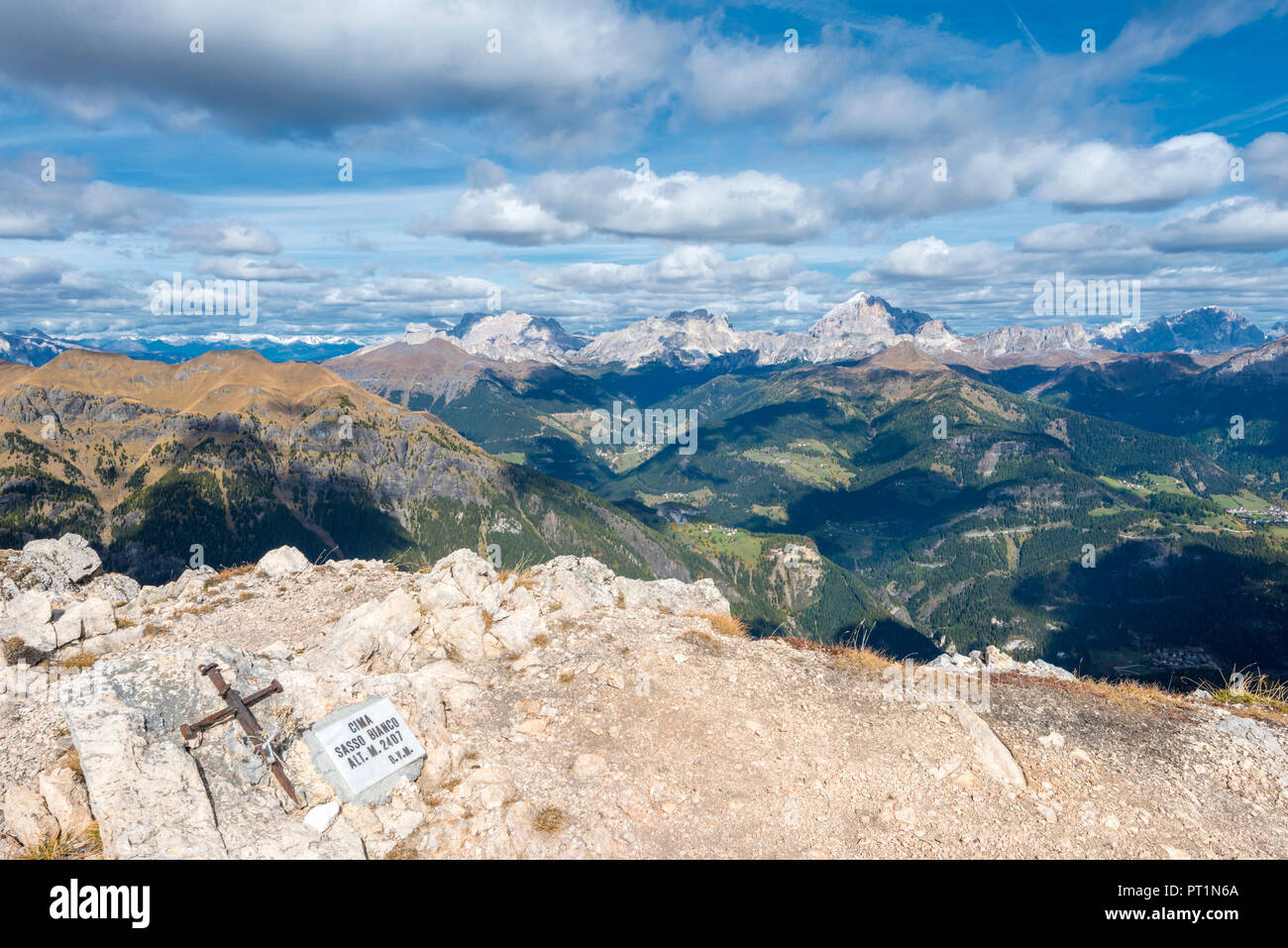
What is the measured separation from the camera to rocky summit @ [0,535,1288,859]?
42.0ft

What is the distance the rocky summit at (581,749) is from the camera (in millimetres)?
12805

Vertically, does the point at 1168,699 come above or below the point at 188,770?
below

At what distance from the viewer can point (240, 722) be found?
14297 mm

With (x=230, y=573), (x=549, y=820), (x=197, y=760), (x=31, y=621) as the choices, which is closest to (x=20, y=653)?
(x=31, y=621)

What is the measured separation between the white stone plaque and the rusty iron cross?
0.95 meters

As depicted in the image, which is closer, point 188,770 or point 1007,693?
point 188,770

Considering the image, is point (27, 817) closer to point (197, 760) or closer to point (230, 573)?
point (197, 760)

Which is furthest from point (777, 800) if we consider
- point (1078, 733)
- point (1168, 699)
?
point (1168, 699)
